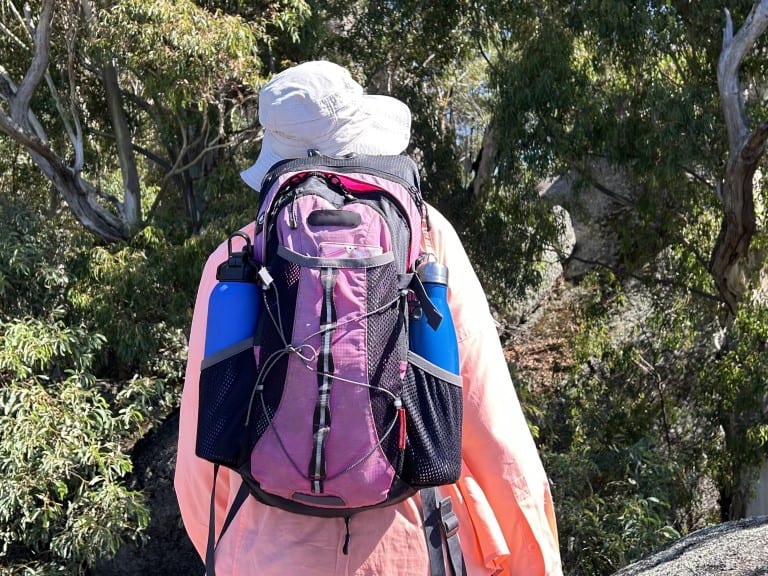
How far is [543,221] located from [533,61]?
72.6 inches

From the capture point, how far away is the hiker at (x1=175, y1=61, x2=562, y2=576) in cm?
134

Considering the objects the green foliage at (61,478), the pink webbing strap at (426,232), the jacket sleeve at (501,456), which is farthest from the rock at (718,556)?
the green foliage at (61,478)

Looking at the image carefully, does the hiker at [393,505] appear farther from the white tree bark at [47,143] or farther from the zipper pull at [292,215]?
the white tree bark at [47,143]

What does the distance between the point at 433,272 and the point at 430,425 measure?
0.71 feet

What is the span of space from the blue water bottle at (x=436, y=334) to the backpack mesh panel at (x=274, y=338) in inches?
7.0

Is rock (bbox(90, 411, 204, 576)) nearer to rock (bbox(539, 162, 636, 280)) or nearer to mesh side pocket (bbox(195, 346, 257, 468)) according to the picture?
rock (bbox(539, 162, 636, 280))

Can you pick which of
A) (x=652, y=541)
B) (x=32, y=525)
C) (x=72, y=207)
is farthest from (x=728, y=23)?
(x=32, y=525)

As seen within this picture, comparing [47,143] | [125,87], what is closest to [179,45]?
[47,143]

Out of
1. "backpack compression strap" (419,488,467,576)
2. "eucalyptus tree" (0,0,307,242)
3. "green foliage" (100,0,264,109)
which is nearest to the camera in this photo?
"backpack compression strap" (419,488,467,576)

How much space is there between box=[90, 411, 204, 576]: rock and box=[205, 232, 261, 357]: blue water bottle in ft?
21.5

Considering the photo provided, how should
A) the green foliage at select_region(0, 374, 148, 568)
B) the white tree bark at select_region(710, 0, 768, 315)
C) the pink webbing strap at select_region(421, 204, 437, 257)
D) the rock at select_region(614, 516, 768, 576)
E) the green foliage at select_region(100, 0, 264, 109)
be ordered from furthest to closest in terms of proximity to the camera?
the white tree bark at select_region(710, 0, 768, 315), the green foliage at select_region(100, 0, 264, 109), the green foliage at select_region(0, 374, 148, 568), the rock at select_region(614, 516, 768, 576), the pink webbing strap at select_region(421, 204, 437, 257)

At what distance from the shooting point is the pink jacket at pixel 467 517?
134 centimetres

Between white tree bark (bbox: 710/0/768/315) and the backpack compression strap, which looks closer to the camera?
the backpack compression strap

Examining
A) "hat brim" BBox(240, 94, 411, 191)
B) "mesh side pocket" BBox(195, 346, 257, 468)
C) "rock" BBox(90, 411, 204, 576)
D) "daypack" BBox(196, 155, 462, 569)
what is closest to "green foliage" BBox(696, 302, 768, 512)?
"rock" BBox(90, 411, 204, 576)
